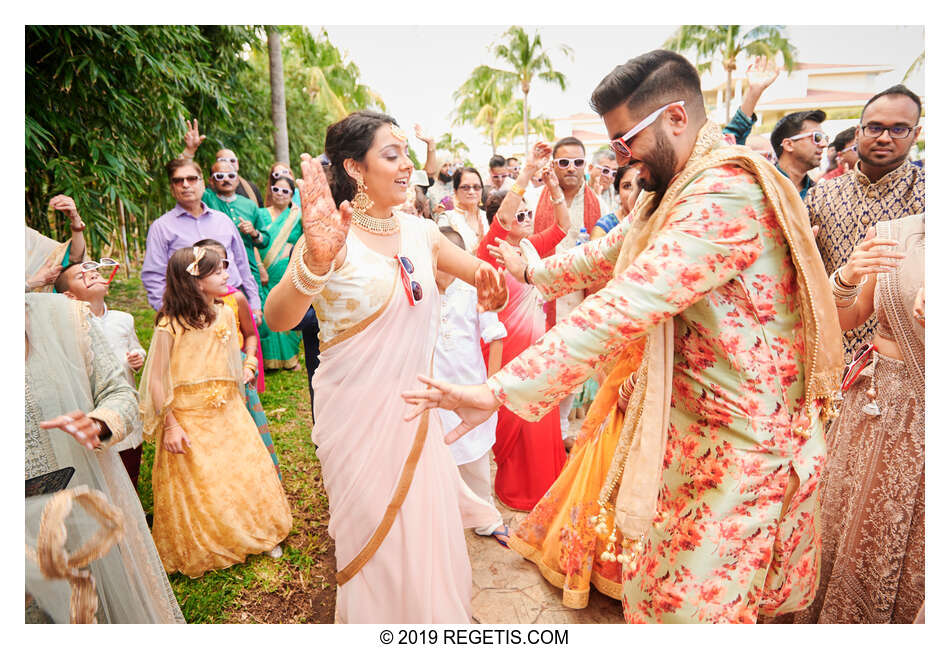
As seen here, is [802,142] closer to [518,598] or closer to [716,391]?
[716,391]

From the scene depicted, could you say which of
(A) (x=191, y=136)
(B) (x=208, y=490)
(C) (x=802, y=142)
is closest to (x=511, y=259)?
(B) (x=208, y=490)

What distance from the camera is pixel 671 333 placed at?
1.66m

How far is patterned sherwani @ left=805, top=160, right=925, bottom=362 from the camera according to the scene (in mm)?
2662

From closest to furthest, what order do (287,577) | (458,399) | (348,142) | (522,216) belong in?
1. (458,399)
2. (348,142)
3. (287,577)
4. (522,216)

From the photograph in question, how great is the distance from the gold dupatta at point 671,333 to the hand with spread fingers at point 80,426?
1.64m

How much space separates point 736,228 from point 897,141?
5.68 feet

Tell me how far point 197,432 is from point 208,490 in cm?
31

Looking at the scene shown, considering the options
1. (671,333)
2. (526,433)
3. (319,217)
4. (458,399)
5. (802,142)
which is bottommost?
(526,433)

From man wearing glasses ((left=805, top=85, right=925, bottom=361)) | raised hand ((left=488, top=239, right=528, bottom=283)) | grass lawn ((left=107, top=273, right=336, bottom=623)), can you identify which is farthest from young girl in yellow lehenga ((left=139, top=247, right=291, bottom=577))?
man wearing glasses ((left=805, top=85, right=925, bottom=361))

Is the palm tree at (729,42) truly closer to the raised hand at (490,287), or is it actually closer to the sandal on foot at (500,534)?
the raised hand at (490,287)

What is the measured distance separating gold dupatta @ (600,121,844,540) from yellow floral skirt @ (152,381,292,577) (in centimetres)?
221

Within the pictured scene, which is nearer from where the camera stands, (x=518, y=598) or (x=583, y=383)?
(x=583, y=383)

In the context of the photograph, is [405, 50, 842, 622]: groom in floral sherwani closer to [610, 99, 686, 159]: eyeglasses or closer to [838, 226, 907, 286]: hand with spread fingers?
[610, 99, 686, 159]: eyeglasses

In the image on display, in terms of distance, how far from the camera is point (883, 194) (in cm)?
272
